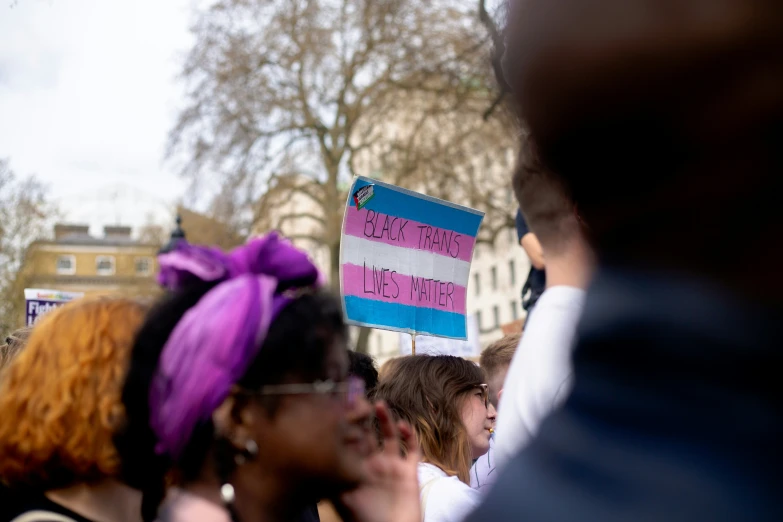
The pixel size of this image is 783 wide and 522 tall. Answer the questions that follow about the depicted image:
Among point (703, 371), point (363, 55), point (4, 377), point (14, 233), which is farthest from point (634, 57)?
point (14, 233)

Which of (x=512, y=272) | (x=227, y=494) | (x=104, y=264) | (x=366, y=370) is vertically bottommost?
(x=104, y=264)

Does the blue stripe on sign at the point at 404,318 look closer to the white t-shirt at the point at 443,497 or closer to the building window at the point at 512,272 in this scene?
the white t-shirt at the point at 443,497

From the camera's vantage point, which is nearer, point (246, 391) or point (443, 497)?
point (246, 391)

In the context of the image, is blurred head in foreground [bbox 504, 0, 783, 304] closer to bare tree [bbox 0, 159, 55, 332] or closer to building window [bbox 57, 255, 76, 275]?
bare tree [bbox 0, 159, 55, 332]

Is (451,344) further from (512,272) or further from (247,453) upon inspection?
(512,272)

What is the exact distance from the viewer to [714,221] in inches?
25.5

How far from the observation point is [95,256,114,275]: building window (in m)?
86.8

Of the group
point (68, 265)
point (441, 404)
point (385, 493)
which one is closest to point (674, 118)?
point (385, 493)

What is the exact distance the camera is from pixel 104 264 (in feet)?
288

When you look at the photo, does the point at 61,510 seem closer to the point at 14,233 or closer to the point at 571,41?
the point at 571,41

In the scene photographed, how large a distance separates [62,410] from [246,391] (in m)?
0.65

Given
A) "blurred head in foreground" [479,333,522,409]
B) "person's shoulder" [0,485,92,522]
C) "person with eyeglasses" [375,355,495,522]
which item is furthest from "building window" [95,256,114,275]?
"person's shoulder" [0,485,92,522]

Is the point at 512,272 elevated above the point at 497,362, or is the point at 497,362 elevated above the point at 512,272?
the point at 497,362

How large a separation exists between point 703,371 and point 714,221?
100 millimetres
